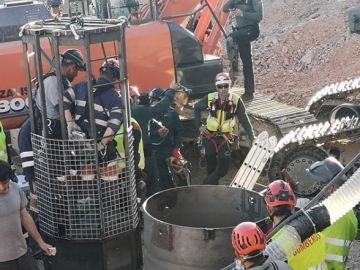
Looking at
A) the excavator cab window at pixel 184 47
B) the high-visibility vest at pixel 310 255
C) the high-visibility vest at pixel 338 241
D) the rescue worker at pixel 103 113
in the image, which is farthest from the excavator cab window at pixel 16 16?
the high-visibility vest at pixel 310 255

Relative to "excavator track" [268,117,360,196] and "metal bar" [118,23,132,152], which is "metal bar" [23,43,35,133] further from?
"excavator track" [268,117,360,196]

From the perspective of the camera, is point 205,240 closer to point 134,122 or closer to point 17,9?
point 134,122

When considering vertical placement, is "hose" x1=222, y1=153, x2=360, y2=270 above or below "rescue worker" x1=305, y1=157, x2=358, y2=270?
above

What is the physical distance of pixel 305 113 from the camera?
10805 millimetres

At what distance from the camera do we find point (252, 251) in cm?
473

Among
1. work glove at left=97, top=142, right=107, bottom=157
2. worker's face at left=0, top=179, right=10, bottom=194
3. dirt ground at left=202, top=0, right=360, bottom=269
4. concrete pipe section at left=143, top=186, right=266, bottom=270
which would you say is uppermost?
work glove at left=97, top=142, right=107, bottom=157

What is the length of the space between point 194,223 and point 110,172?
920 millimetres

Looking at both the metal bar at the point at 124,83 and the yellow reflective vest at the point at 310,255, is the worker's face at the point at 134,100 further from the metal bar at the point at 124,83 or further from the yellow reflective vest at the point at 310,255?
the yellow reflective vest at the point at 310,255

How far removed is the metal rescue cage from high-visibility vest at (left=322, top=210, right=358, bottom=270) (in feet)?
7.67

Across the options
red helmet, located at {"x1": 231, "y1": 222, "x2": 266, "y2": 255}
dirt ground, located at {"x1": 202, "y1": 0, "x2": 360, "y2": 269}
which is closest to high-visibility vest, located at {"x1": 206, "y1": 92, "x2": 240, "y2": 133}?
red helmet, located at {"x1": 231, "y1": 222, "x2": 266, "y2": 255}

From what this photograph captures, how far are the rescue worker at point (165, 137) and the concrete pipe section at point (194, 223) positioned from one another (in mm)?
2249

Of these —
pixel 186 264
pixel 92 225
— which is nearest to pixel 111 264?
pixel 92 225

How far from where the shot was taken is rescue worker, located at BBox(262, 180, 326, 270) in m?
5.27

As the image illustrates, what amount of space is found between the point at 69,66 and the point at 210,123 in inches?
95.4
